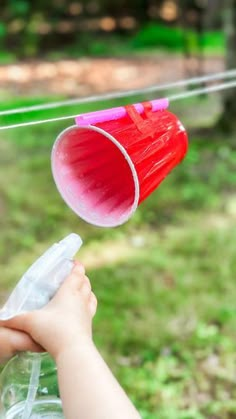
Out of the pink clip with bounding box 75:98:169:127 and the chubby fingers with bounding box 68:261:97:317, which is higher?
the pink clip with bounding box 75:98:169:127

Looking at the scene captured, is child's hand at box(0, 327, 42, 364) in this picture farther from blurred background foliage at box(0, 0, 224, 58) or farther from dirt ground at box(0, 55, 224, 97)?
blurred background foliage at box(0, 0, 224, 58)

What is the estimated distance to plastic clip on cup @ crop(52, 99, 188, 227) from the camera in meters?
0.91

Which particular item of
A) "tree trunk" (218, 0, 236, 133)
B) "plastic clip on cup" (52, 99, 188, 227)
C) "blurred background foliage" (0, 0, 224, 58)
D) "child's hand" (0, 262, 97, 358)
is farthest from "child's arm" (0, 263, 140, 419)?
"blurred background foliage" (0, 0, 224, 58)

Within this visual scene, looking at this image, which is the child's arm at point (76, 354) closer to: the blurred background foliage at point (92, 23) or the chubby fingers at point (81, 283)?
the chubby fingers at point (81, 283)

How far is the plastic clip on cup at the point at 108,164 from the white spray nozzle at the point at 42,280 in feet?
0.38

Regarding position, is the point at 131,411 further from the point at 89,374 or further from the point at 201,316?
the point at 201,316

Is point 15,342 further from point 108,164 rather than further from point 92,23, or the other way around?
point 92,23

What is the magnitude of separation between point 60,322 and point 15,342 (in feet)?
0.19

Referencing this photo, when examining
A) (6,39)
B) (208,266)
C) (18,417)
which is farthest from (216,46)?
(18,417)

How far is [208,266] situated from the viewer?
2320mm

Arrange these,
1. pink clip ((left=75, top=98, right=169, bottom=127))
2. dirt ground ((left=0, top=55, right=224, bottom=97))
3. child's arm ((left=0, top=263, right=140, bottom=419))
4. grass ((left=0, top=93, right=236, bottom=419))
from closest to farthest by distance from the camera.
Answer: child's arm ((left=0, top=263, right=140, bottom=419)) → pink clip ((left=75, top=98, right=169, bottom=127)) → grass ((left=0, top=93, right=236, bottom=419)) → dirt ground ((left=0, top=55, right=224, bottom=97))

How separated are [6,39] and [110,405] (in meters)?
5.79

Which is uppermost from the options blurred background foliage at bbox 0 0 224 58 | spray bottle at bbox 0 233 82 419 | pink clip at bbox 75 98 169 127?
pink clip at bbox 75 98 169 127

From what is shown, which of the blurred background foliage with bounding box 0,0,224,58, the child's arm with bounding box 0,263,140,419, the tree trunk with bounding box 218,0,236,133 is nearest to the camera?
the child's arm with bounding box 0,263,140,419
